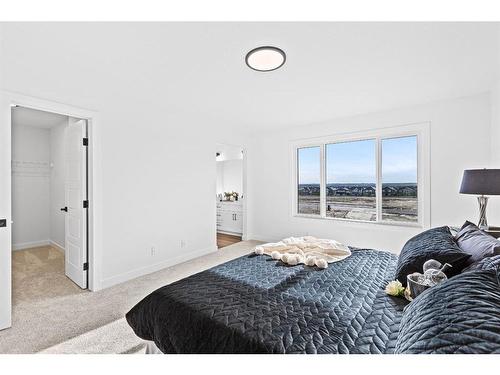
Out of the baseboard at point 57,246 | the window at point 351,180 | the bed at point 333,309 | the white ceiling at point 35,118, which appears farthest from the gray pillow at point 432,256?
the baseboard at point 57,246

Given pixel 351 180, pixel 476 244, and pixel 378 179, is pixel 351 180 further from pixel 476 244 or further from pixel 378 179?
pixel 476 244

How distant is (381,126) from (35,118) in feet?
18.8

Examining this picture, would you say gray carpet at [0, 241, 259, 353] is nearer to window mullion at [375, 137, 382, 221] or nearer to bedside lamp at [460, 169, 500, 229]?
bedside lamp at [460, 169, 500, 229]

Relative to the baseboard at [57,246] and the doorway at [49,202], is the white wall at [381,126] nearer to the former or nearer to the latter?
the doorway at [49,202]

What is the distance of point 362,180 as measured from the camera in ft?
14.2

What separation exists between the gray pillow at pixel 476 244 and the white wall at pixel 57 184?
561 centimetres

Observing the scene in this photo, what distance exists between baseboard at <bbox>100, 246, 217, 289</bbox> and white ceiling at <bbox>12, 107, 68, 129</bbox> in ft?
9.34

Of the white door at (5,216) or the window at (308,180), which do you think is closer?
the white door at (5,216)

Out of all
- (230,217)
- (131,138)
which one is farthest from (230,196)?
(131,138)

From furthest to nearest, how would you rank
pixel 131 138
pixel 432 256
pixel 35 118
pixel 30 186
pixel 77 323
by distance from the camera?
pixel 30 186 → pixel 35 118 → pixel 131 138 → pixel 77 323 → pixel 432 256

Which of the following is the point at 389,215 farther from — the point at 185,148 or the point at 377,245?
the point at 185,148

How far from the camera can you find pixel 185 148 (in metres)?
4.01

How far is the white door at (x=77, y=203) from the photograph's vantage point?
296cm

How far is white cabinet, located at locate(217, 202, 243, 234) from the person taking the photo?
5.96 m
